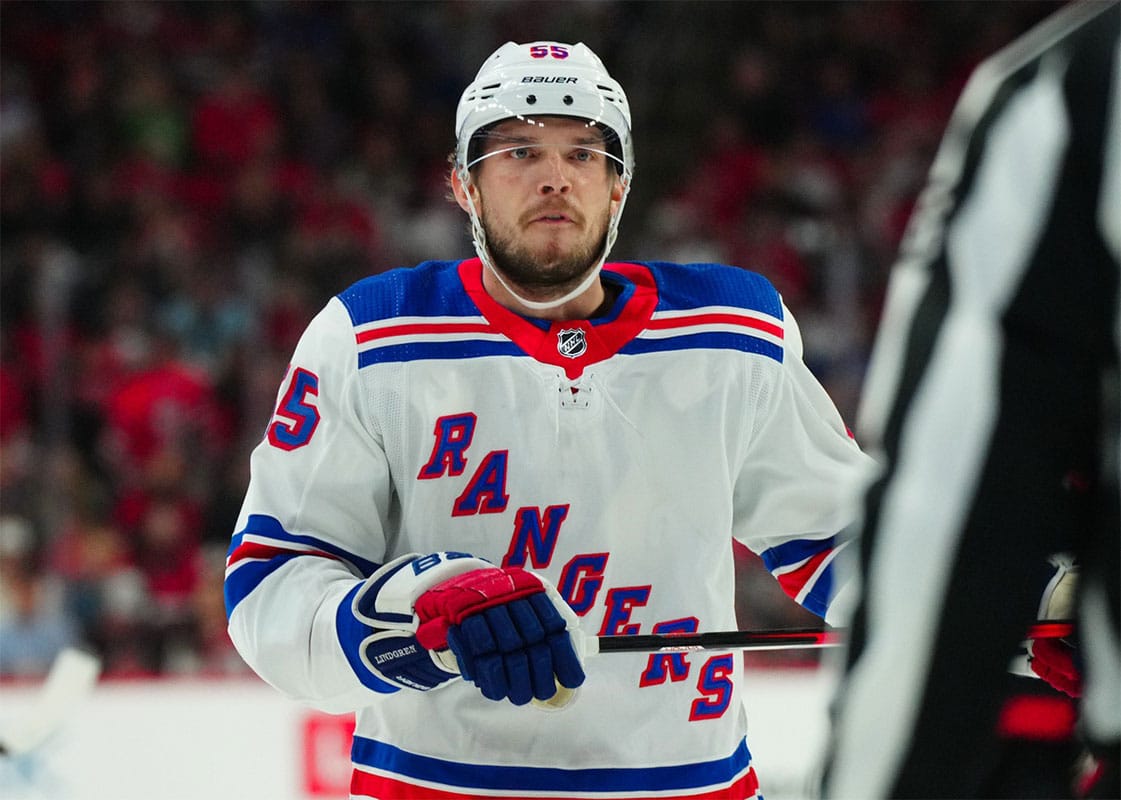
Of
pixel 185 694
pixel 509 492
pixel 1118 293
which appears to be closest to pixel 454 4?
pixel 185 694

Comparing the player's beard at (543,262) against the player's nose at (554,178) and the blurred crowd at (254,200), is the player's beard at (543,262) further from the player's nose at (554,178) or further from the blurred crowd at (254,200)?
the blurred crowd at (254,200)

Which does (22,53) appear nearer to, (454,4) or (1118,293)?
(454,4)

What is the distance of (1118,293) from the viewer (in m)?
0.80

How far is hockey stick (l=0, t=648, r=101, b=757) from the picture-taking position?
3.01 metres

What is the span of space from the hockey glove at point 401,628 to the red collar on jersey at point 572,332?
12.6 inches

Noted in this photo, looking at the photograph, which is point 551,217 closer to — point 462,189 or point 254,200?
point 462,189

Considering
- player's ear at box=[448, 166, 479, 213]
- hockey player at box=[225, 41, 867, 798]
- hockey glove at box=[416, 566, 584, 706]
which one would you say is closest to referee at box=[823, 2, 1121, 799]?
hockey glove at box=[416, 566, 584, 706]

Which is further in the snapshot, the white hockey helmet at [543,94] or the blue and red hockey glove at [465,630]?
the white hockey helmet at [543,94]

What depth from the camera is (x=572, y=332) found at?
2.10 m

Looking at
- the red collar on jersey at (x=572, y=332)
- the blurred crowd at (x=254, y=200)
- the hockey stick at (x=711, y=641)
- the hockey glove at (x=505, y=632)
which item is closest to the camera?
the hockey glove at (x=505, y=632)

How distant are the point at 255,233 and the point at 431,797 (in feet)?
16.1

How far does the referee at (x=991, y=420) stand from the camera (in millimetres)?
810

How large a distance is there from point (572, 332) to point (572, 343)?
0.07ft

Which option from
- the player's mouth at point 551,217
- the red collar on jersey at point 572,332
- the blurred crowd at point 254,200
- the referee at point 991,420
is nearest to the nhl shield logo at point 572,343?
the red collar on jersey at point 572,332
